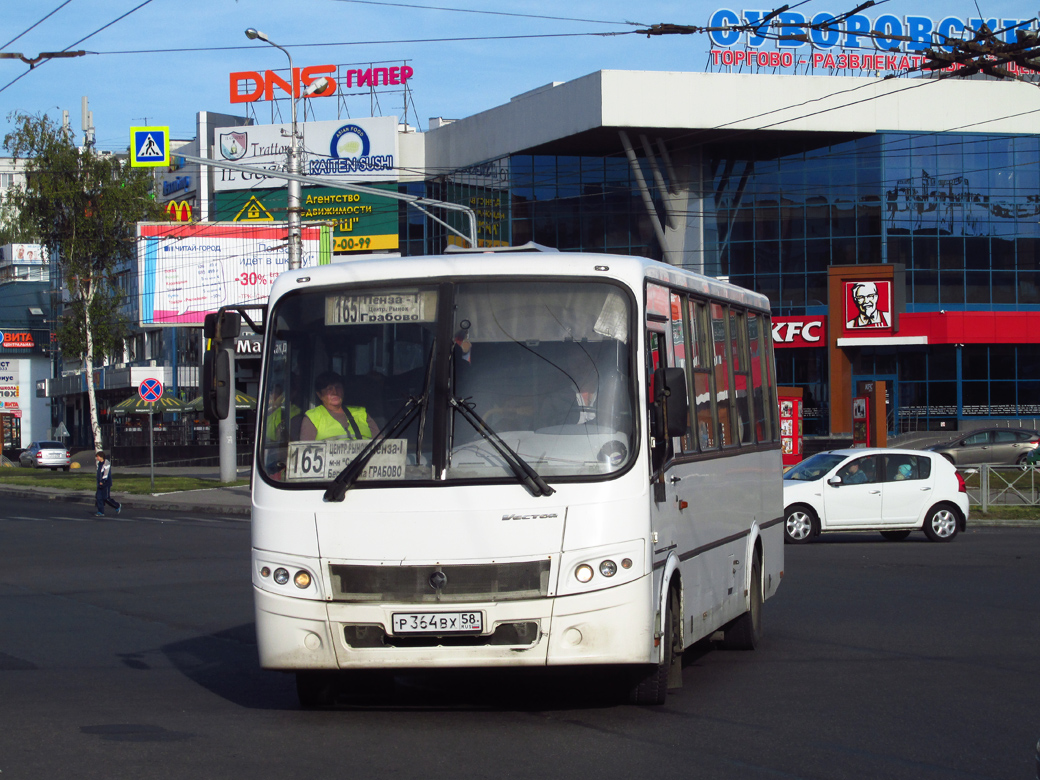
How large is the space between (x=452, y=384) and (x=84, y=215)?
175 feet

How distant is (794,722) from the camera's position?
7.43 meters

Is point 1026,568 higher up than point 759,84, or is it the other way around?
point 759,84

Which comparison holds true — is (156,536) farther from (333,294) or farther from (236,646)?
(333,294)

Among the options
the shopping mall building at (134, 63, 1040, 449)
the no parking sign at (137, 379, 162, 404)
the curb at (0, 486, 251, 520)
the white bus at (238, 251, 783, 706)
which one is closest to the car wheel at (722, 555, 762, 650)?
the white bus at (238, 251, 783, 706)

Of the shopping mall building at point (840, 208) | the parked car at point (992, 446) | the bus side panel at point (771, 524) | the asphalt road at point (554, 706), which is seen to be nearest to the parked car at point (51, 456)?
the shopping mall building at point (840, 208)

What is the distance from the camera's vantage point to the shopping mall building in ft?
171

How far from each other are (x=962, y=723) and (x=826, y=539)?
15.0m

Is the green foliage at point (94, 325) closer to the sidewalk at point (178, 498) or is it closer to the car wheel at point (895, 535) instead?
the sidewalk at point (178, 498)

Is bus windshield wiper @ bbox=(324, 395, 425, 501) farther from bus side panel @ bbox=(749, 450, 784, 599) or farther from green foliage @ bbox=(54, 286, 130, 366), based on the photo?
green foliage @ bbox=(54, 286, 130, 366)

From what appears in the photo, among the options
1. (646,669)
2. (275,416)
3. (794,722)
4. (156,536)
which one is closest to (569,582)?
(646,669)

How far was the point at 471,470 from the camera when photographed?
734 centimetres

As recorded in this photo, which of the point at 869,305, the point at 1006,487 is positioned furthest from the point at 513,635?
the point at 869,305

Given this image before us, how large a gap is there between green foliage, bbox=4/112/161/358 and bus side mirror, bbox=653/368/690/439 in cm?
5284

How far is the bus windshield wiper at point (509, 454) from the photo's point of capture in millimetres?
7219
